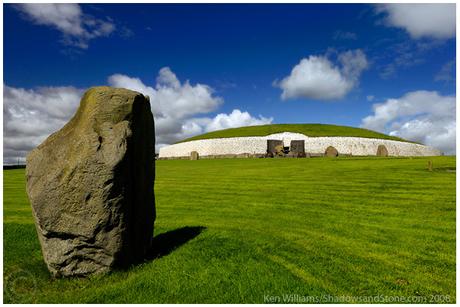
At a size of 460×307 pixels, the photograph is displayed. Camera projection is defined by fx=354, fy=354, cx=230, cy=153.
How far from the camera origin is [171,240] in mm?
9852

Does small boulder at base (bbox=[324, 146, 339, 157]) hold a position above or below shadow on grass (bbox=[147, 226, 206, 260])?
above

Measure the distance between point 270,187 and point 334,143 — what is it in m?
41.9

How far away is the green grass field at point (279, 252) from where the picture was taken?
652cm

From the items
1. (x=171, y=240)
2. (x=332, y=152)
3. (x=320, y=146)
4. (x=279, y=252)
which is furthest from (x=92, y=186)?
(x=320, y=146)

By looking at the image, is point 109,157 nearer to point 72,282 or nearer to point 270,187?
point 72,282

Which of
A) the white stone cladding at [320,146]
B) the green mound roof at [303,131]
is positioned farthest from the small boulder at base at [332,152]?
the green mound roof at [303,131]

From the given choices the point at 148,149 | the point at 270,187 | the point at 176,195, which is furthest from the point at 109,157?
the point at 270,187

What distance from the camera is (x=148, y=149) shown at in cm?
846

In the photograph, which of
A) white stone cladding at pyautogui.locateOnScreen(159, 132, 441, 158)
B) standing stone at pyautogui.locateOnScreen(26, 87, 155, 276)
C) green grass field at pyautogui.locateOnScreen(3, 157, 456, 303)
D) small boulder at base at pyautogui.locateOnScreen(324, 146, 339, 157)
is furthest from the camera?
white stone cladding at pyautogui.locateOnScreen(159, 132, 441, 158)

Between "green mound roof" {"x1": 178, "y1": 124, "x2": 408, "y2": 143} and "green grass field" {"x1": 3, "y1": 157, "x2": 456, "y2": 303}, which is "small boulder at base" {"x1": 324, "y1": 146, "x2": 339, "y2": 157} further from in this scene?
"green grass field" {"x1": 3, "y1": 157, "x2": 456, "y2": 303}

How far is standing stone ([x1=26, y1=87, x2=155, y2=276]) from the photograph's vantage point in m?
6.88

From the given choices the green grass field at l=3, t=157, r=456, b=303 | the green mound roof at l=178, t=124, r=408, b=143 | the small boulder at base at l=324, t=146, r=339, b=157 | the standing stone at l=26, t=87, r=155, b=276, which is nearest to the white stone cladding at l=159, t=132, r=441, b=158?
the small boulder at base at l=324, t=146, r=339, b=157

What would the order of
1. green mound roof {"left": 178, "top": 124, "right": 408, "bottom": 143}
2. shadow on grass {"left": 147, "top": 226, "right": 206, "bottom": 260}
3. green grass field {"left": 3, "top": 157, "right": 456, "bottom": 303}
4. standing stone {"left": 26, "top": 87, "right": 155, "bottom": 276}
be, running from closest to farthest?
1. green grass field {"left": 3, "top": 157, "right": 456, "bottom": 303}
2. standing stone {"left": 26, "top": 87, "right": 155, "bottom": 276}
3. shadow on grass {"left": 147, "top": 226, "right": 206, "bottom": 260}
4. green mound roof {"left": 178, "top": 124, "right": 408, "bottom": 143}

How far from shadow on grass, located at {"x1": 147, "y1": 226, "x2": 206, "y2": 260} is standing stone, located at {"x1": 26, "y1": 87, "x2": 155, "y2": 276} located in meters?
0.99
